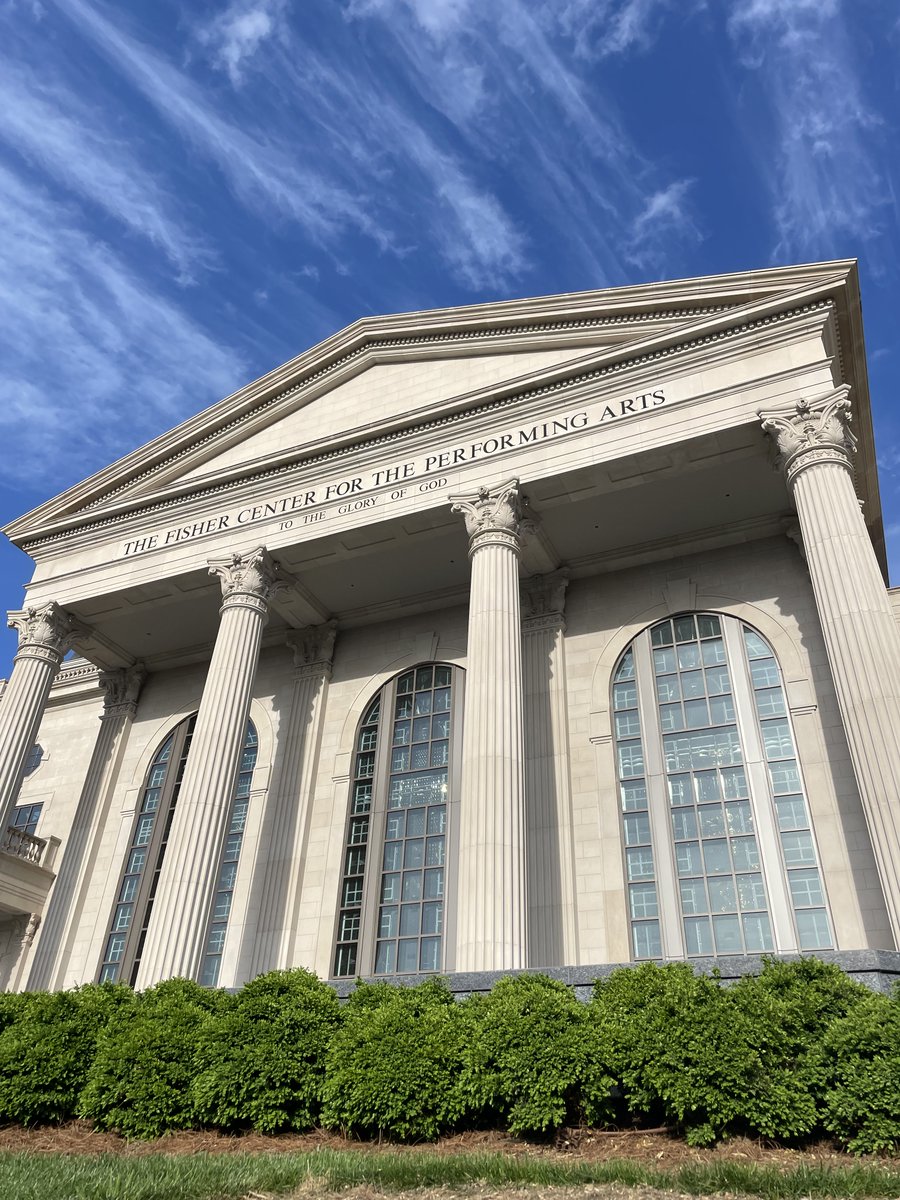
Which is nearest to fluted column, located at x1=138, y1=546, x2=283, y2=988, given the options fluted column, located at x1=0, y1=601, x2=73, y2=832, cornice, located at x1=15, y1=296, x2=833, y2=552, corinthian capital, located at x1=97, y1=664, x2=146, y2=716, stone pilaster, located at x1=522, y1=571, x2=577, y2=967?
cornice, located at x1=15, y1=296, x2=833, y2=552

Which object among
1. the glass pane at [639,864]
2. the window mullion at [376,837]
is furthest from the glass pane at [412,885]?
the glass pane at [639,864]

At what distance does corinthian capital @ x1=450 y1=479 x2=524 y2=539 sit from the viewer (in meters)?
22.0

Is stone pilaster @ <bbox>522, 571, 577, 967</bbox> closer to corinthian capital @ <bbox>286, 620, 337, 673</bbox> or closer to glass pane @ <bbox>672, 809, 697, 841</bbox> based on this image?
glass pane @ <bbox>672, 809, 697, 841</bbox>

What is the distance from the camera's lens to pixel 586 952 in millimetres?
20453

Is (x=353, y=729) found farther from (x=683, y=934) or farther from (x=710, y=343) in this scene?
(x=710, y=343)

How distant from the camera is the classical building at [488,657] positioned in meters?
19.4

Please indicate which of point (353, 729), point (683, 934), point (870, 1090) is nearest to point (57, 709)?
point (353, 729)

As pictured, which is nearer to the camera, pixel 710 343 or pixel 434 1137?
pixel 434 1137

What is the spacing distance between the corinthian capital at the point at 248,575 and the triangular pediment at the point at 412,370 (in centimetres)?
300

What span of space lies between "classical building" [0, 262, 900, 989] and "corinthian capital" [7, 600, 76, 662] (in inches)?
4.0

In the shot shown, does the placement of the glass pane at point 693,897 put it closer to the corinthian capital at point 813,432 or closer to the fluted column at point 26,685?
the corinthian capital at point 813,432

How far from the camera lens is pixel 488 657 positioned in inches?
780

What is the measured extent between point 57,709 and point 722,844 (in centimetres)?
2527

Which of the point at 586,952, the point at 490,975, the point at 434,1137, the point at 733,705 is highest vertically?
the point at 733,705
